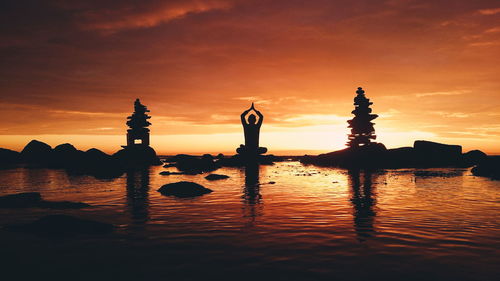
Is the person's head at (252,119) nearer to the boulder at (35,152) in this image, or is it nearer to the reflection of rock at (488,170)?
the reflection of rock at (488,170)

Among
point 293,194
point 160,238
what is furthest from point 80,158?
point 160,238

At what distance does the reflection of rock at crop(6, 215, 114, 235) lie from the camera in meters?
10.9

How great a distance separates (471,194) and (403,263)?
15.4m

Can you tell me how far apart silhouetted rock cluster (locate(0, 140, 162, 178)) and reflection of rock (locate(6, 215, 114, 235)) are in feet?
118

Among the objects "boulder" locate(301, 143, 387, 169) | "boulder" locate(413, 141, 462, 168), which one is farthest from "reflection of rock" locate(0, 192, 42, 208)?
"boulder" locate(413, 141, 462, 168)

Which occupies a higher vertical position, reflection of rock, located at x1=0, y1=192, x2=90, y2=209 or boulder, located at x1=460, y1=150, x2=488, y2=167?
boulder, located at x1=460, y1=150, x2=488, y2=167

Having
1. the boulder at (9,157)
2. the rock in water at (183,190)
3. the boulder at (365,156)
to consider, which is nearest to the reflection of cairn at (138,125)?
the boulder at (9,157)

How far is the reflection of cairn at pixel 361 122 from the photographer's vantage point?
54.4 metres

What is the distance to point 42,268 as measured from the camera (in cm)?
769

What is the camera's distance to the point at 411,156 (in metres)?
53.0

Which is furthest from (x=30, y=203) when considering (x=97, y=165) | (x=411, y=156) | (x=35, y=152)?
(x=35, y=152)

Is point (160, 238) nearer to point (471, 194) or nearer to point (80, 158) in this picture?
point (471, 194)

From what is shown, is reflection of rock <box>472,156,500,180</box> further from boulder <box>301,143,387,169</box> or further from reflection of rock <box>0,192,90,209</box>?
reflection of rock <box>0,192,90,209</box>

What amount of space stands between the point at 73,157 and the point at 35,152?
1526cm
